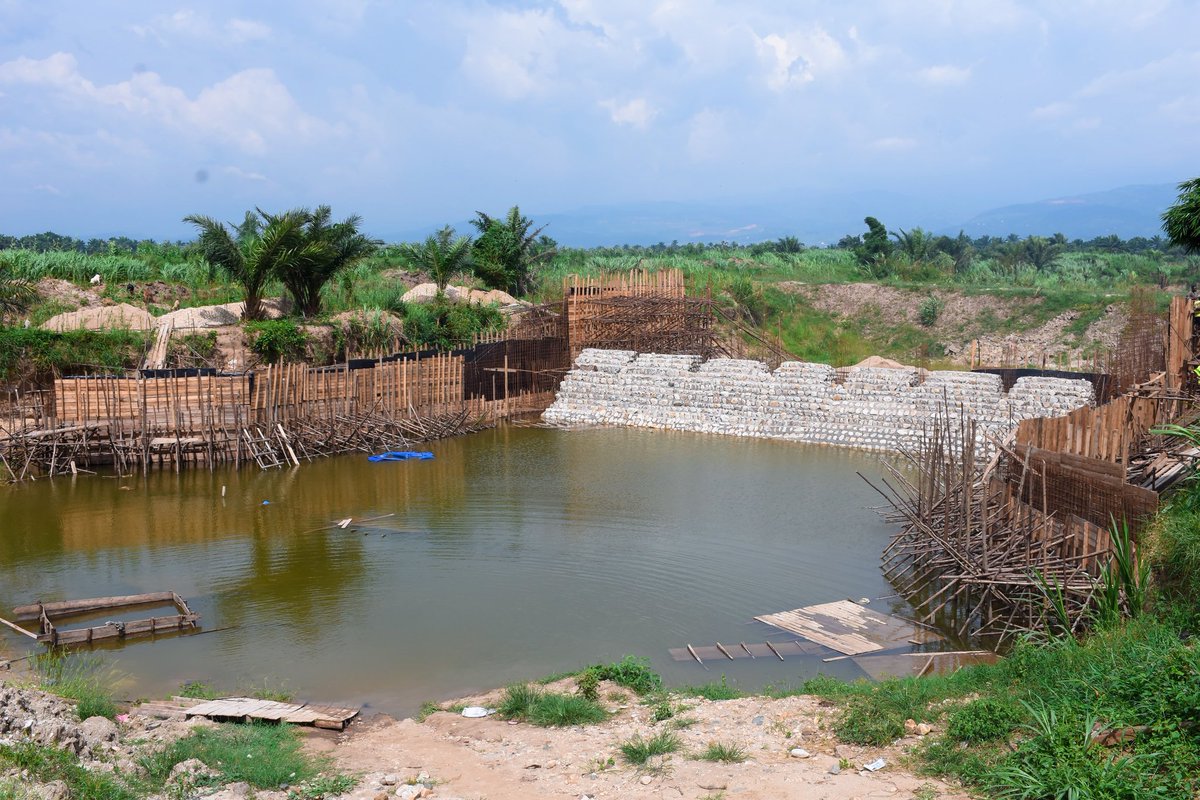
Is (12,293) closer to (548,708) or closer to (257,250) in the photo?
(257,250)

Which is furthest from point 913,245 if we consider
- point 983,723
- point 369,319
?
point 983,723

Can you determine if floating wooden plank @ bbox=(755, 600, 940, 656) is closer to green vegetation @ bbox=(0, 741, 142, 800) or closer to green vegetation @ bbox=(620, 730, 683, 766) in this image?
green vegetation @ bbox=(620, 730, 683, 766)

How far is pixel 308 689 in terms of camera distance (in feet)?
31.9

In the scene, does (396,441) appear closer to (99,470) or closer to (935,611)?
(99,470)

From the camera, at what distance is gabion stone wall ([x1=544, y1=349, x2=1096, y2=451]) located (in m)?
21.5

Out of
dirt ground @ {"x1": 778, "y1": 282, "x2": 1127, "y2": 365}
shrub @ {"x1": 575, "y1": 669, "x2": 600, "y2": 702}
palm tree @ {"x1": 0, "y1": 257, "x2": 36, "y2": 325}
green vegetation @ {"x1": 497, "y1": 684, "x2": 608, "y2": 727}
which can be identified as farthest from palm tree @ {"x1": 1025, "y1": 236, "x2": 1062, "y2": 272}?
green vegetation @ {"x1": 497, "y1": 684, "x2": 608, "y2": 727}

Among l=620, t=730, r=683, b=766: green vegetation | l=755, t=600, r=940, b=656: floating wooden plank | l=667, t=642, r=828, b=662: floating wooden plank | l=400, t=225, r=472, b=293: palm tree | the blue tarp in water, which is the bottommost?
l=667, t=642, r=828, b=662: floating wooden plank

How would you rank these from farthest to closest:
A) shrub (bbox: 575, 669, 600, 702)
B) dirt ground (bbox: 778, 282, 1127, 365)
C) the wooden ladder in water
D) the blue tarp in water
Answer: dirt ground (bbox: 778, 282, 1127, 365), the blue tarp in water, the wooden ladder in water, shrub (bbox: 575, 669, 600, 702)

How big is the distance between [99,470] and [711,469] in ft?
40.6

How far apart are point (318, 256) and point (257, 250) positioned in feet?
5.84

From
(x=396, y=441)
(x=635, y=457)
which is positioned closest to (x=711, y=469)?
(x=635, y=457)

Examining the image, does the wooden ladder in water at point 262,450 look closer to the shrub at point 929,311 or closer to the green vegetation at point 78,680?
the green vegetation at point 78,680

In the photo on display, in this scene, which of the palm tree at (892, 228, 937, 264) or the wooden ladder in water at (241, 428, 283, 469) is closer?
the wooden ladder in water at (241, 428, 283, 469)

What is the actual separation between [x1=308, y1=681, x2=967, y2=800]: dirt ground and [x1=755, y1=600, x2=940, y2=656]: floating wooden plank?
7.35 feet
